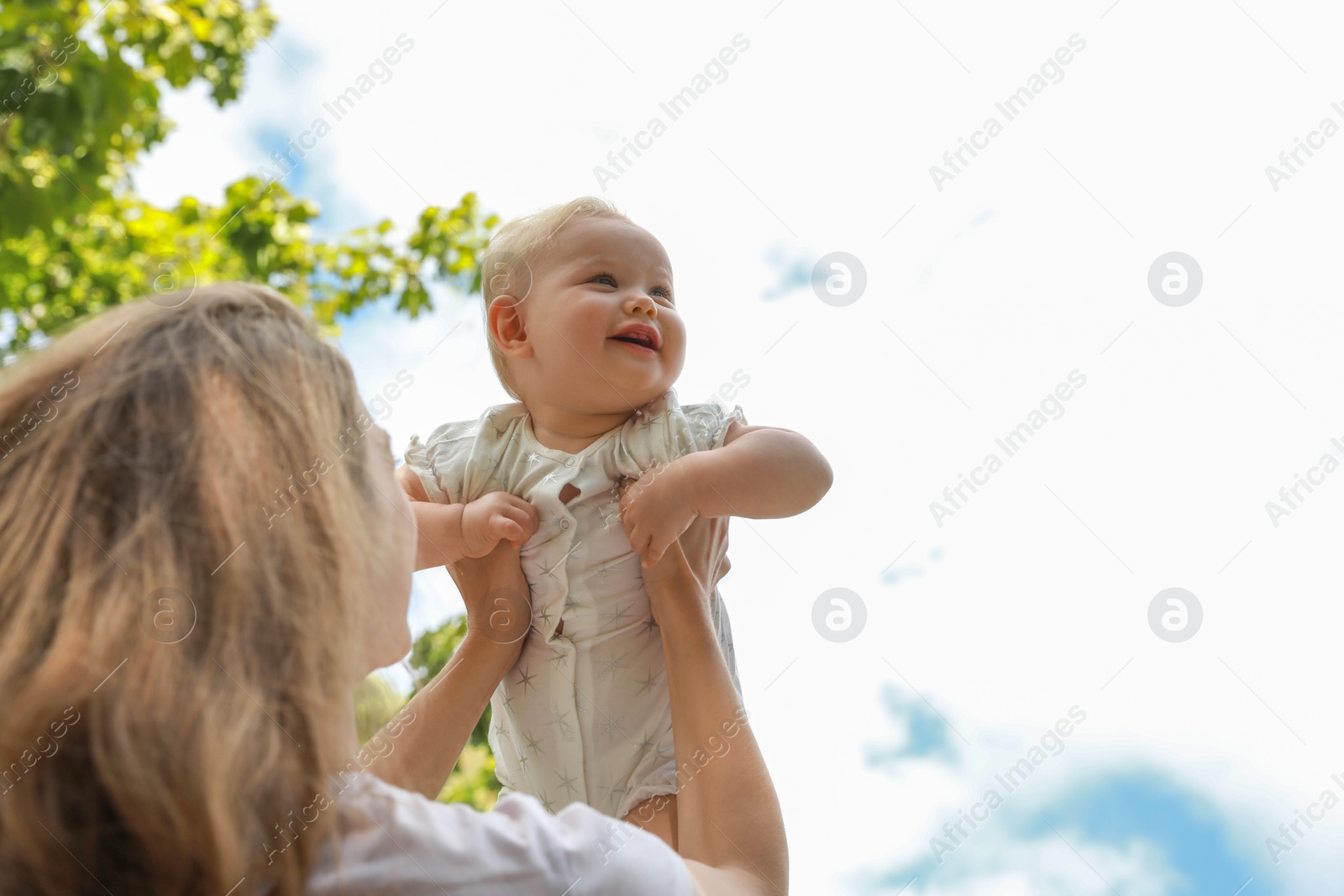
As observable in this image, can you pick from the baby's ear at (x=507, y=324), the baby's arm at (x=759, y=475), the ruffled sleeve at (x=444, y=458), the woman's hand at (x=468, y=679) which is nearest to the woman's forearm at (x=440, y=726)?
the woman's hand at (x=468, y=679)

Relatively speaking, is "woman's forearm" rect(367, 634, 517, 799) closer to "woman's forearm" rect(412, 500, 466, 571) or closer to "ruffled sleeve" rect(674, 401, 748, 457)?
"woman's forearm" rect(412, 500, 466, 571)

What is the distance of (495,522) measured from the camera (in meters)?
1.65

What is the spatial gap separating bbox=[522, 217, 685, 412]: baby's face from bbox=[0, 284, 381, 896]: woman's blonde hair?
70 cm

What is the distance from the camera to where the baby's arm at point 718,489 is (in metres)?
1.59

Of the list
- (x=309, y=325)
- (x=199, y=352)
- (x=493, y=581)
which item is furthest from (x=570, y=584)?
(x=199, y=352)

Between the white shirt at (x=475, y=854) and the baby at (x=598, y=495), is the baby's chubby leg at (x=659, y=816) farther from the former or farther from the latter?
the white shirt at (x=475, y=854)

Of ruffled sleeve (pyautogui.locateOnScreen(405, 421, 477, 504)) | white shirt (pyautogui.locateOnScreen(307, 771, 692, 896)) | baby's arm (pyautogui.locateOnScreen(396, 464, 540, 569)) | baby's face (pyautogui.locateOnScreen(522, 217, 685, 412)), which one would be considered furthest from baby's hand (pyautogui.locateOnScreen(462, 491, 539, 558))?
white shirt (pyautogui.locateOnScreen(307, 771, 692, 896))

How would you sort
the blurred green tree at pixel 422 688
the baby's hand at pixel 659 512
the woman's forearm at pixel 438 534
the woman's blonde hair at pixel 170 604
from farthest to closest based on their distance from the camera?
the woman's forearm at pixel 438 534
the baby's hand at pixel 659 512
the blurred green tree at pixel 422 688
the woman's blonde hair at pixel 170 604

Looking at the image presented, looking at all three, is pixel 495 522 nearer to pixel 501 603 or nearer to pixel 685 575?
pixel 501 603

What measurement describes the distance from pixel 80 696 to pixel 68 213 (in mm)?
3094

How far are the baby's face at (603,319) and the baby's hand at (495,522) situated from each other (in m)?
0.24

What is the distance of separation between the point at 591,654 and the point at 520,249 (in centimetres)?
82

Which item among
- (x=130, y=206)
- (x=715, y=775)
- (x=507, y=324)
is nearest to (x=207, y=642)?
(x=715, y=775)

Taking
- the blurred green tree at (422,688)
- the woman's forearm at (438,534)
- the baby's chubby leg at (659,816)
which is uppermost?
the woman's forearm at (438,534)
